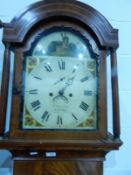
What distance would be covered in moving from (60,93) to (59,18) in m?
0.25

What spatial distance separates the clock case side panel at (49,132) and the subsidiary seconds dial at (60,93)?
0.07 ft

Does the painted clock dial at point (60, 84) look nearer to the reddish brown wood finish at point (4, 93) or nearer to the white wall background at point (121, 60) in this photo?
the reddish brown wood finish at point (4, 93)

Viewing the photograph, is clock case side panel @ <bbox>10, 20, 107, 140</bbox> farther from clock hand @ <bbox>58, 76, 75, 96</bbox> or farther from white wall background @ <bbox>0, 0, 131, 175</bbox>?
white wall background @ <bbox>0, 0, 131, 175</bbox>

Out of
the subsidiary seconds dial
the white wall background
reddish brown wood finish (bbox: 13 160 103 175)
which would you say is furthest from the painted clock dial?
the white wall background

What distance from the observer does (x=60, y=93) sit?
2.81 ft

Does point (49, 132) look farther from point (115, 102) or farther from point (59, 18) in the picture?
point (59, 18)

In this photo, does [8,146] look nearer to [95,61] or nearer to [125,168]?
[95,61]

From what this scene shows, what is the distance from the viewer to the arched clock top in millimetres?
841

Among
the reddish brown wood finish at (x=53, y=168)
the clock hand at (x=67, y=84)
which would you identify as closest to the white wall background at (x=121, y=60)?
the reddish brown wood finish at (x=53, y=168)

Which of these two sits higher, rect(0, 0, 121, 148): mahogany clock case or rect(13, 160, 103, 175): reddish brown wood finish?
rect(0, 0, 121, 148): mahogany clock case

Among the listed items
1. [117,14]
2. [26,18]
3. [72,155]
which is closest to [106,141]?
[72,155]

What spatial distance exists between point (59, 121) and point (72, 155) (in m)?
0.12

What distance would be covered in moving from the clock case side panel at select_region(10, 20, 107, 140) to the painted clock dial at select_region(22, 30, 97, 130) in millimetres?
17

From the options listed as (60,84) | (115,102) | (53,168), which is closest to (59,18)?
(60,84)
